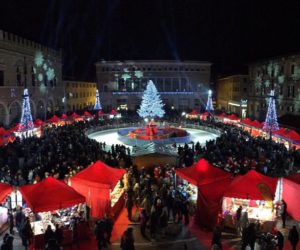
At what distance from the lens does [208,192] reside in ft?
39.9

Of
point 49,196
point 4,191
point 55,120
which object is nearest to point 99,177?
point 49,196

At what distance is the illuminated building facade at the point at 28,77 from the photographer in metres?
33.8

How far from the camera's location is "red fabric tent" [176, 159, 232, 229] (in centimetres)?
1189

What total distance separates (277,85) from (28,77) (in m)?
30.6

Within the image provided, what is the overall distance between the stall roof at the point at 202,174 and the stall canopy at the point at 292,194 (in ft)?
7.12

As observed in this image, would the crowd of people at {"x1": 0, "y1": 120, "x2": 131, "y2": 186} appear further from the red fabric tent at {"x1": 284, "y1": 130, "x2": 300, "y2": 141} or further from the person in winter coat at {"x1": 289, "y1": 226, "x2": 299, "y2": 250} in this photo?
the red fabric tent at {"x1": 284, "y1": 130, "x2": 300, "y2": 141}

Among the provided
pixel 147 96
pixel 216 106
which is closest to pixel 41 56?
pixel 147 96

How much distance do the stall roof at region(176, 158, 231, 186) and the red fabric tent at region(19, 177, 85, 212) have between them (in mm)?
4346

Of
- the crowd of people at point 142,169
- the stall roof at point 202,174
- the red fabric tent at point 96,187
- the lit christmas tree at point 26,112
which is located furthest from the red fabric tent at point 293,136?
the lit christmas tree at point 26,112

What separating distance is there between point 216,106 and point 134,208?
6644 centimetres

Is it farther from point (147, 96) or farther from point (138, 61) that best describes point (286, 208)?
point (138, 61)

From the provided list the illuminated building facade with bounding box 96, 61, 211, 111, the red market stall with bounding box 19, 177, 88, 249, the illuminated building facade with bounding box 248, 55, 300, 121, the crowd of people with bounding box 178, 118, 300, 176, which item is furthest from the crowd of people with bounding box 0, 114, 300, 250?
the illuminated building facade with bounding box 96, 61, 211, 111

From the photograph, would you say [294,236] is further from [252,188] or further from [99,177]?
[99,177]

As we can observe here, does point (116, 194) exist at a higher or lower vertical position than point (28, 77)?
lower
